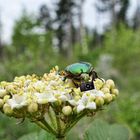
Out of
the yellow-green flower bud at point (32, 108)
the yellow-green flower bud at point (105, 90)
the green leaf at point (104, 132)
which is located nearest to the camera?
the yellow-green flower bud at point (32, 108)

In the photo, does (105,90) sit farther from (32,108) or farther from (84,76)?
(32,108)

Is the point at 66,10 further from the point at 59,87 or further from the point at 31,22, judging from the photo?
the point at 59,87

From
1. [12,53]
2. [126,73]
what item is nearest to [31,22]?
[126,73]

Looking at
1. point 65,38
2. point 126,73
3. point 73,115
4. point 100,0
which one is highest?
point 100,0

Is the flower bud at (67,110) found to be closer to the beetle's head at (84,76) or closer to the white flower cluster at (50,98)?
the white flower cluster at (50,98)

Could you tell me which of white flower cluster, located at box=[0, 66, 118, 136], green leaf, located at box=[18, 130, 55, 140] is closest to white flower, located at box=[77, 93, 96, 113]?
white flower cluster, located at box=[0, 66, 118, 136]

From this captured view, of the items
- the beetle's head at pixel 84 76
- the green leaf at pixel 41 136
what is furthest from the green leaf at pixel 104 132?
the beetle's head at pixel 84 76
